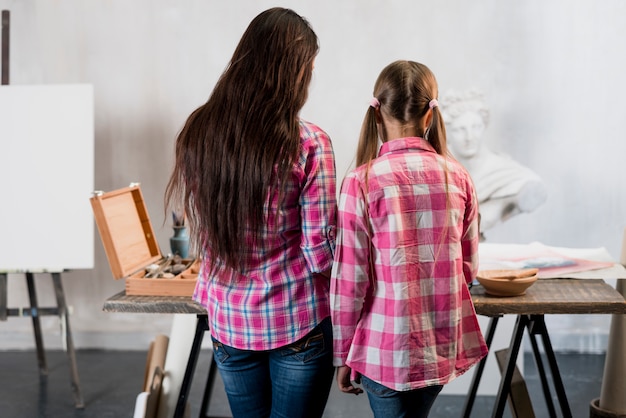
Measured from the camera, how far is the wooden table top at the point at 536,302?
216cm

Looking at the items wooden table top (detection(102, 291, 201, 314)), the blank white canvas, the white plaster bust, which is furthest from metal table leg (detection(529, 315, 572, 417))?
the blank white canvas

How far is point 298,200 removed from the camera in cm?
165

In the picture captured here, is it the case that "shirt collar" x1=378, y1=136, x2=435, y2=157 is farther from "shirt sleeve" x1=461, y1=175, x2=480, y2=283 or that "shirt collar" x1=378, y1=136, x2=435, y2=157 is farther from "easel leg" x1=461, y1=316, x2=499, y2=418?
"easel leg" x1=461, y1=316, x2=499, y2=418

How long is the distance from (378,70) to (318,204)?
99.8 inches

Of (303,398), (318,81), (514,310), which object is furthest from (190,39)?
(303,398)

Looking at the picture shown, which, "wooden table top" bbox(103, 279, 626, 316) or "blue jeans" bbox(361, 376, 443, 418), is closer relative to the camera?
"blue jeans" bbox(361, 376, 443, 418)

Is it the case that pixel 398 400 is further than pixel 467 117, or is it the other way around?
pixel 467 117

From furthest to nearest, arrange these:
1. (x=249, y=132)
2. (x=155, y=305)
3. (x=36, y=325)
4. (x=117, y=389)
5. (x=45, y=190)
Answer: (x=36, y=325), (x=117, y=389), (x=45, y=190), (x=155, y=305), (x=249, y=132)

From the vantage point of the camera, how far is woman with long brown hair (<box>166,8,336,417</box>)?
1.58m

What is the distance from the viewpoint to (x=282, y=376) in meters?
1.68

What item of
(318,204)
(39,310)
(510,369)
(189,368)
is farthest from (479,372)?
(39,310)

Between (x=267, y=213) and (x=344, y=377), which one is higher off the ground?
(x=267, y=213)

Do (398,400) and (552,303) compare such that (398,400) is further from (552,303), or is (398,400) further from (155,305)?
(155,305)

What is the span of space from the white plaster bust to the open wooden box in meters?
1.87
